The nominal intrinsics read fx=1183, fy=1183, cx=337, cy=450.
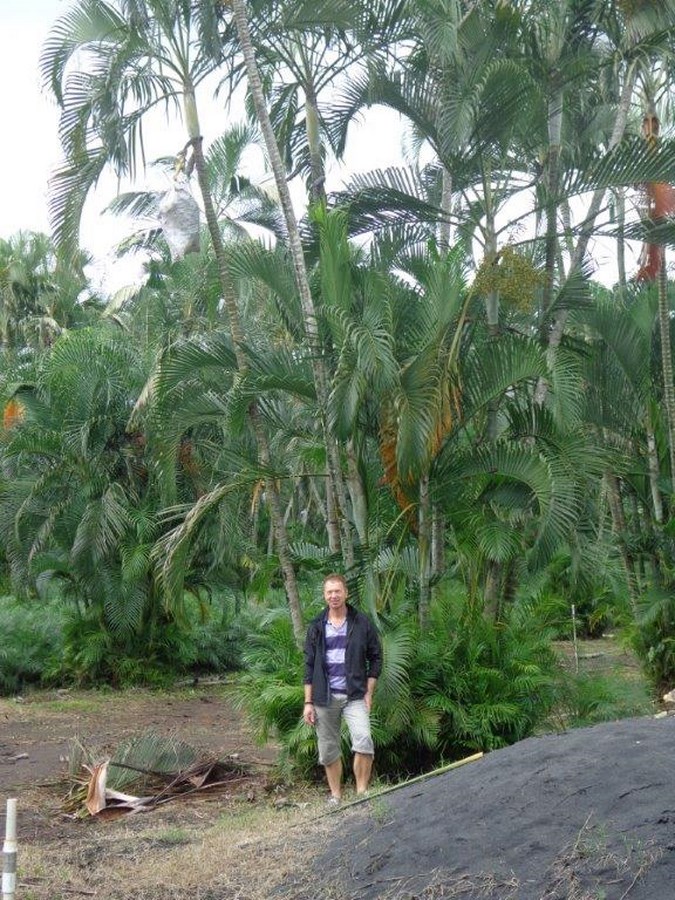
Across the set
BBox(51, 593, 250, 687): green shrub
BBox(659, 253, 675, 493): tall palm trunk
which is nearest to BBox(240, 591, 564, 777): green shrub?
BBox(659, 253, 675, 493): tall palm trunk

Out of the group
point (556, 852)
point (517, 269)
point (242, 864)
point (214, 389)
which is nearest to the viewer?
point (556, 852)

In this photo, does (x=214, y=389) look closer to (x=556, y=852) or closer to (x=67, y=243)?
(x=67, y=243)

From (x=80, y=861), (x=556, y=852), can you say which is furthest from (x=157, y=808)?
(x=556, y=852)

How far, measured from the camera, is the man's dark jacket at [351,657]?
333 inches

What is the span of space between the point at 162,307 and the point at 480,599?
14114 mm

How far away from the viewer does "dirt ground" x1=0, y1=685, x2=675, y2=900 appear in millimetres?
5500

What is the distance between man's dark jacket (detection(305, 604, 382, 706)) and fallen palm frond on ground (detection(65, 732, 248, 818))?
1905mm

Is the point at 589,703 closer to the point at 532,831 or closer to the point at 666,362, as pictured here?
the point at 666,362

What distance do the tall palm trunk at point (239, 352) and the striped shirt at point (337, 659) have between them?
2.08 metres

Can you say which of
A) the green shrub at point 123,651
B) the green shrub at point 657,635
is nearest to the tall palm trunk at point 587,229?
the green shrub at point 657,635

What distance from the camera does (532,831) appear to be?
5.91m

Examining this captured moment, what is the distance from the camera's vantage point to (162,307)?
23.5 metres

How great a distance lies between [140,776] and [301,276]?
4.52 meters

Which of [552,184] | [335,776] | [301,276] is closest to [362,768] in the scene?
[335,776]
